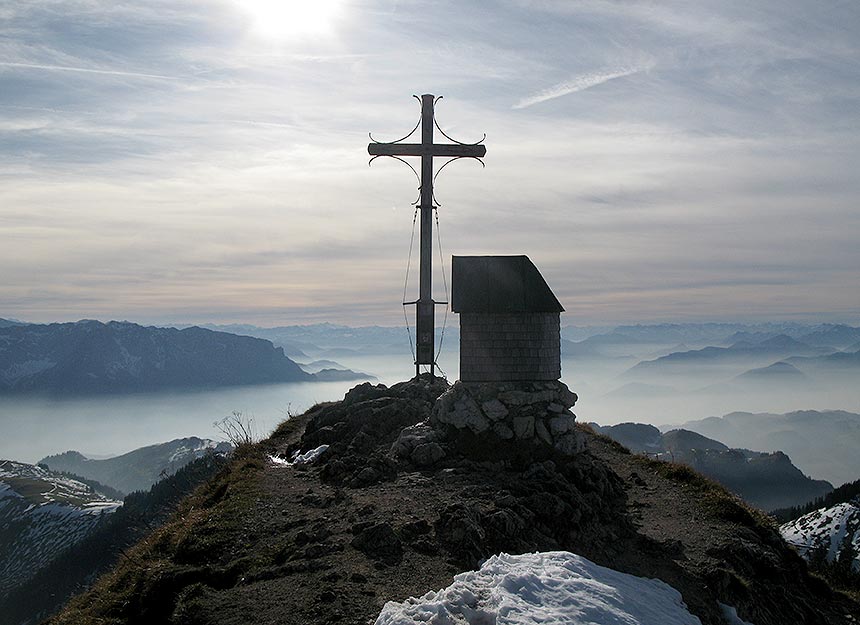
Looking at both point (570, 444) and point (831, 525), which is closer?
point (570, 444)

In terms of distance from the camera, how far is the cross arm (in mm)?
23844

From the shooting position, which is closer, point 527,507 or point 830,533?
point 527,507

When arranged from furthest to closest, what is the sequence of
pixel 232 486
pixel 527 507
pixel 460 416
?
pixel 460 416, pixel 232 486, pixel 527 507

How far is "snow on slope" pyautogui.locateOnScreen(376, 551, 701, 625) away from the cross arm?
15.8 metres

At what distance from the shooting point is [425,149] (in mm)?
23812

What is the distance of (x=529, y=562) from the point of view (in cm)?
1112

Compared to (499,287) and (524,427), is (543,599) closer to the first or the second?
(524,427)

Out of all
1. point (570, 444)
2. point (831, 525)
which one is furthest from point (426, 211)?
point (831, 525)

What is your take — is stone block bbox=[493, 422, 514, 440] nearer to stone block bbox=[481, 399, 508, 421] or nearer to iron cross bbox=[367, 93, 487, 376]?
stone block bbox=[481, 399, 508, 421]

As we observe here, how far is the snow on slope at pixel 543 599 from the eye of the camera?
9.03 m

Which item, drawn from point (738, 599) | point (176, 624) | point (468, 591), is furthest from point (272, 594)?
point (738, 599)

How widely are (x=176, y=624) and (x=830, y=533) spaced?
458 feet

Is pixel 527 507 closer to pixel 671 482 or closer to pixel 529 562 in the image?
pixel 529 562

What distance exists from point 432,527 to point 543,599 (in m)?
3.73
